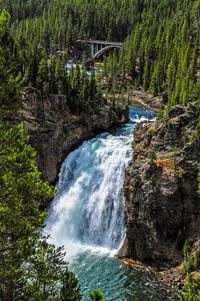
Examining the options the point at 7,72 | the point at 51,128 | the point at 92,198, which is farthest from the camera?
the point at 51,128

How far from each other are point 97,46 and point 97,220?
106 metres

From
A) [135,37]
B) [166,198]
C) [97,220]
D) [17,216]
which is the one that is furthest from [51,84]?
[135,37]

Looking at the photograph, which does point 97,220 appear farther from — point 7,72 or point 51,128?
point 7,72

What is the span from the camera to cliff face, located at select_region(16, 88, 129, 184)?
118ft

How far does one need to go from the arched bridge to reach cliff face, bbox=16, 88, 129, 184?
84809 millimetres

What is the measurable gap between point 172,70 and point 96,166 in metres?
49.2

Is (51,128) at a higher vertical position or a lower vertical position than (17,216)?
lower

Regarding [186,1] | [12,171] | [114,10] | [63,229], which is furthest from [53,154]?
[186,1]

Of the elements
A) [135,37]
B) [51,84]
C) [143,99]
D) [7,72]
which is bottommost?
[143,99]

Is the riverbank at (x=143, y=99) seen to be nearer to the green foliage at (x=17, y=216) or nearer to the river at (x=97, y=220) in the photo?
the river at (x=97, y=220)

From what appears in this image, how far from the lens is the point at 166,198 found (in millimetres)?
25453

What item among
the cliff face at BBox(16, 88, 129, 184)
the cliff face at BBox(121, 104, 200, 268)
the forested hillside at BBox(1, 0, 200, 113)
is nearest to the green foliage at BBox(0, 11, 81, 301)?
the cliff face at BBox(121, 104, 200, 268)

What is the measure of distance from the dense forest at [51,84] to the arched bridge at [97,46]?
7011 millimetres

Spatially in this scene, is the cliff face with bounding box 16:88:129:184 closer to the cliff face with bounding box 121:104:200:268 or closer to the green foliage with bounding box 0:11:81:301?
the cliff face with bounding box 121:104:200:268
